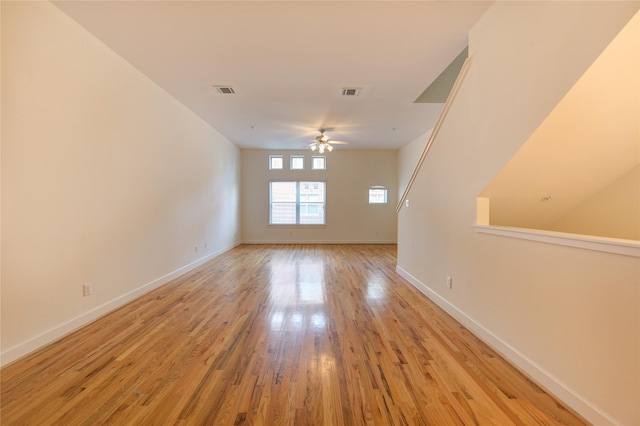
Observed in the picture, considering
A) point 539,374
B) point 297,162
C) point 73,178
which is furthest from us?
point 297,162

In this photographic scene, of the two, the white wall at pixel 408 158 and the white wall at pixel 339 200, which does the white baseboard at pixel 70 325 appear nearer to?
the white wall at pixel 339 200

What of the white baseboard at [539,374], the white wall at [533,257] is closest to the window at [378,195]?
the white wall at [533,257]

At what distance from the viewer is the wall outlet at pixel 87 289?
2568 millimetres

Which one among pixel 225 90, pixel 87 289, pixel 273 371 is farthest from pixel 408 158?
pixel 87 289

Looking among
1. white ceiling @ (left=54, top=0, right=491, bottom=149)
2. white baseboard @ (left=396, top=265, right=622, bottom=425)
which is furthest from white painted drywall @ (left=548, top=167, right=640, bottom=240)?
white ceiling @ (left=54, top=0, right=491, bottom=149)

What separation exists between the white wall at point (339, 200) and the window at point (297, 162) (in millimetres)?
111

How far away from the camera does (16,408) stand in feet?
4.91

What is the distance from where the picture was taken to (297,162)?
8492 mm

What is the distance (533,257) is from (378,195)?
687 centimetres

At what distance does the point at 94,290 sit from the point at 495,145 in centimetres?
393

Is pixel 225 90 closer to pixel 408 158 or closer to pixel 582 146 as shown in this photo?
pixel 582 146

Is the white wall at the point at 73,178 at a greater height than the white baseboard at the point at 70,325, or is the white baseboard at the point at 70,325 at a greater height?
the white wall at the point at 73,178

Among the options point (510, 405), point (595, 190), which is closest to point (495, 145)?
point (595, 190)

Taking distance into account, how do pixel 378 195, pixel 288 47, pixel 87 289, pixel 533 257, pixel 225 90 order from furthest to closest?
1. pixel 378 195
2. pixel 225 90
3. pixel 288 47
4. pixel 87 289
5. pixel 533 257
